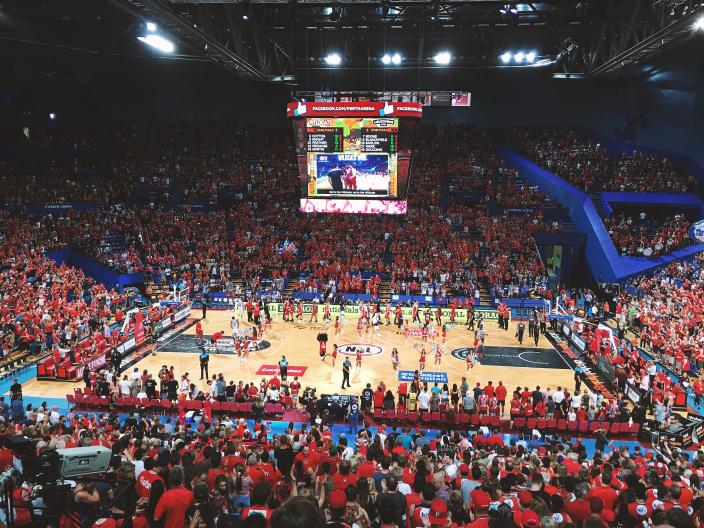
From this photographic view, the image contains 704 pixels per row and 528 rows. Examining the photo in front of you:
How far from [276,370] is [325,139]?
11.0 meters

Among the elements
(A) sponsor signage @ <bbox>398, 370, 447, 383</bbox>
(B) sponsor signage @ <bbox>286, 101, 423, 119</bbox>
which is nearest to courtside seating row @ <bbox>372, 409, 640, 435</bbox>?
(A) sponsor signage @ <bbox>398, 370, 447, 383</bbox>

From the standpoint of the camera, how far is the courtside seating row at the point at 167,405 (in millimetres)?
18047

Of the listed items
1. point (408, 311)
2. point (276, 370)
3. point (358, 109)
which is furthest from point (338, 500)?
point (408, 311)

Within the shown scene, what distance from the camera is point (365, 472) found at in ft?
28.1

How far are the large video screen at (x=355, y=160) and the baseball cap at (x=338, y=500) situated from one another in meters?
20.0

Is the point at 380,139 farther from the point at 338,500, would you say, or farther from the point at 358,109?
the point at 338,500

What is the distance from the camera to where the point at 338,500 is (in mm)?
6734

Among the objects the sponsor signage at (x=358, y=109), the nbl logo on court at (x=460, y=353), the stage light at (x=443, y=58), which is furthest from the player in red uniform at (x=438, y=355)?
the stage light at (x=443, y=58)

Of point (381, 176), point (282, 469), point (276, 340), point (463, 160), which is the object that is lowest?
point (276, 340)

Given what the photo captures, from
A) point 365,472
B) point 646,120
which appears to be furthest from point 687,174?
point 365,472

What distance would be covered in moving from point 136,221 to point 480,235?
85.3 ft

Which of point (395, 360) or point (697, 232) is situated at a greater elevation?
point (697, 232)

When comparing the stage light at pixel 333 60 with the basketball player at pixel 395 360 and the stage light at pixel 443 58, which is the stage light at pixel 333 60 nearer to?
the stage light at pixel 443 58

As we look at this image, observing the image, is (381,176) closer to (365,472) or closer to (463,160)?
(365,472)
